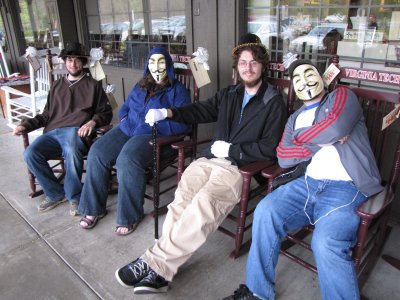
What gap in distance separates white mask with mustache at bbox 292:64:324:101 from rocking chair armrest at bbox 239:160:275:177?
0.39 metres

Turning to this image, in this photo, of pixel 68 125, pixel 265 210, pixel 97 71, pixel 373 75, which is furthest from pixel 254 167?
pixel 97 71

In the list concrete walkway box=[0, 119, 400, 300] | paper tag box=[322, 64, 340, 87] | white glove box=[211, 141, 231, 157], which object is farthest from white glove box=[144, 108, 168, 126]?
paper tag box=[322, 64, 340, 87]

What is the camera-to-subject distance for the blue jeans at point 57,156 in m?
2.43

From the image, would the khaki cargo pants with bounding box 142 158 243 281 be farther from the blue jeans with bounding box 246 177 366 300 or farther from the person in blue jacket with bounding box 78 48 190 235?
the person in blue jacket with bounding box 78 48 190 235

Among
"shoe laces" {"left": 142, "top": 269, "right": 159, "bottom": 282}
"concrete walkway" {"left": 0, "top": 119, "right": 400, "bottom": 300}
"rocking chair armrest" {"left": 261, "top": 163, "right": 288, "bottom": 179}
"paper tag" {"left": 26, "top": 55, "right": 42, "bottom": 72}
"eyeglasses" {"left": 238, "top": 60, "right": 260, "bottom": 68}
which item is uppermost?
"eyeglasses" {"left": 238, "top": 60, "right": 260, "bottom": 68}

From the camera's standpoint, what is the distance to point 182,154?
2.12 meters

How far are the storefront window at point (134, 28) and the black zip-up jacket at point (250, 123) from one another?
144 centimetres

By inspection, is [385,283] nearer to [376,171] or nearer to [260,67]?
[376,171]

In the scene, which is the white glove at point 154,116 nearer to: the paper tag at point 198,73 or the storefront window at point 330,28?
the paper tag at point 198,73

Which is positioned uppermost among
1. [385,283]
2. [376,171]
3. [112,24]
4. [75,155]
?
[112,24]

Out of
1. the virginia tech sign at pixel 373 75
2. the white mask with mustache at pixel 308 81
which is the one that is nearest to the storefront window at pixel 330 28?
the virginia tech sign at pixel 373 75

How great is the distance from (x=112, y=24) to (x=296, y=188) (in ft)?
10.8

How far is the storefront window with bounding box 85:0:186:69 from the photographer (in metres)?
3.34

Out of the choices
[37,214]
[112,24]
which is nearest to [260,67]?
[37,214]
